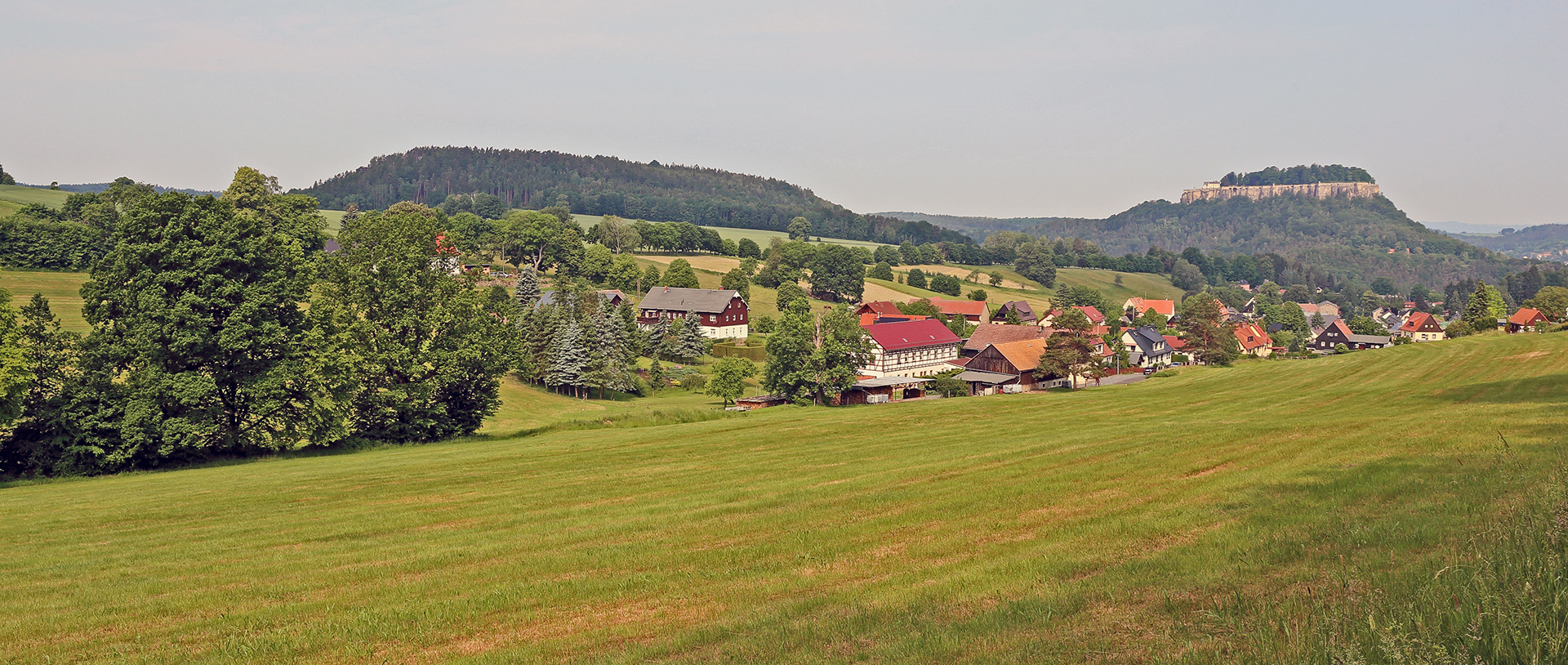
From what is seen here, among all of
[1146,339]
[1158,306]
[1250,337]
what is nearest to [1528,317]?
[1250,337]

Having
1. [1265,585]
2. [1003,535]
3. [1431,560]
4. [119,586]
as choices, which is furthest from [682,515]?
[1431,560]

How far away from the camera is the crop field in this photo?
2842 inches

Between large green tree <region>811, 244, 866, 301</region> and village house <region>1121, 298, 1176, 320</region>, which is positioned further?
village house <region>1121, 298, 1176, 320</region>

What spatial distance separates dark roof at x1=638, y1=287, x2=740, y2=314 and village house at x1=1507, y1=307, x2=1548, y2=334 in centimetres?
9290

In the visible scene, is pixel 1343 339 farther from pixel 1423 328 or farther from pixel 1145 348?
pixel 1145 348

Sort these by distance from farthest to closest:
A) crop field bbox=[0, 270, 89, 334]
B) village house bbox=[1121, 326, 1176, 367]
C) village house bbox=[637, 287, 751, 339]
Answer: village house bbox=[637, 287, 751, 339], village house bbox=[1121, 326, 1176, 367], crop field bbox=[0, 270, 89, 334]

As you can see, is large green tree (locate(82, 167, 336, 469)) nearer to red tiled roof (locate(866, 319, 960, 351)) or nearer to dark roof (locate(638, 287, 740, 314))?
red tiled roof (locate(866, 319, 960, 351))

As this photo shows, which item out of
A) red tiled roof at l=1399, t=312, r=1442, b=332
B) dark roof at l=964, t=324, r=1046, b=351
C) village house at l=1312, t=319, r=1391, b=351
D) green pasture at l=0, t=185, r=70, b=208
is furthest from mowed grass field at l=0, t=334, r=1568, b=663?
red tiled roof at l=1399, t=312, r=1442, b=332

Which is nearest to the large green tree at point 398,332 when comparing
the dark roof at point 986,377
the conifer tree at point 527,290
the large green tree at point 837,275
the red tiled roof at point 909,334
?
→ the dark roof at point 986,377

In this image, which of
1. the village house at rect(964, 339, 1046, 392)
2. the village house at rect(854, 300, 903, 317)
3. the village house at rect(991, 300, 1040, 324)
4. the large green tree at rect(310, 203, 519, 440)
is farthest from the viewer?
the village house at rect(991, 300, 1040, 324)

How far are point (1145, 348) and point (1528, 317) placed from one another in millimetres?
45528

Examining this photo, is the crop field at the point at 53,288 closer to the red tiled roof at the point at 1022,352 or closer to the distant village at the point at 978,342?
the distant village at the point at 978,342

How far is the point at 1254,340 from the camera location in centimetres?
13400

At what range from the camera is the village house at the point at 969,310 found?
143 metres
